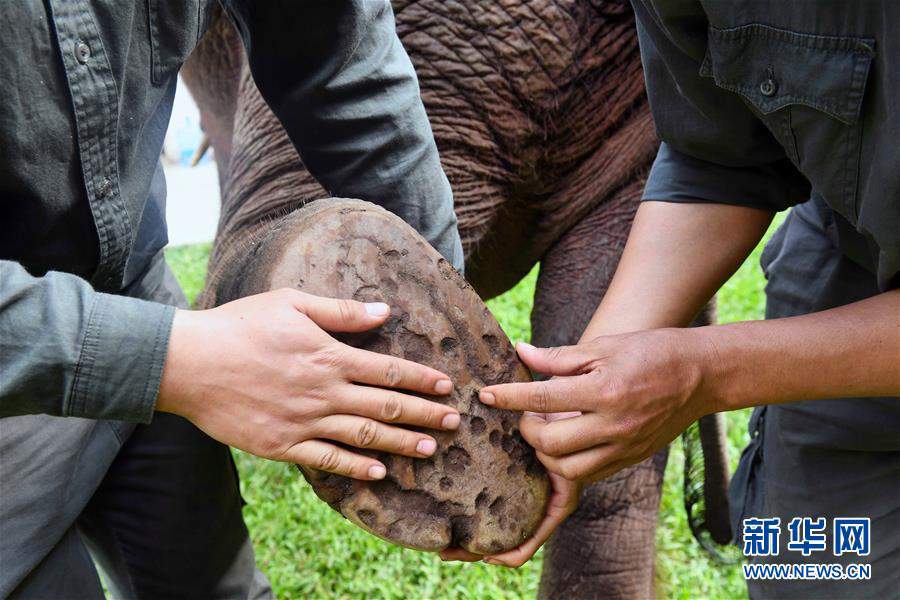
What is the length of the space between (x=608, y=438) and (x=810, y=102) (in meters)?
0.46

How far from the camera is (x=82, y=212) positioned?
1220 mm

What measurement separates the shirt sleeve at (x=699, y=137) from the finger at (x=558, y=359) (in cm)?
36

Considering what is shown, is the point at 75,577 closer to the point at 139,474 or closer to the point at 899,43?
the point at 139,474

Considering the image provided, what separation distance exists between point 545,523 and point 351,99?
2.21 ft

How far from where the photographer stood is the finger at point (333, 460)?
3.67 ft

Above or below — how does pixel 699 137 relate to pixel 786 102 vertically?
below

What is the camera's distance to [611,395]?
3.93ft

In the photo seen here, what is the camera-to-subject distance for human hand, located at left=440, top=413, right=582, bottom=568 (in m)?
1.28

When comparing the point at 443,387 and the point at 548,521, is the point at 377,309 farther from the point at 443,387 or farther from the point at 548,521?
the point at 548,521

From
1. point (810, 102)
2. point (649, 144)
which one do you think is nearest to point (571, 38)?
point (649, 144)

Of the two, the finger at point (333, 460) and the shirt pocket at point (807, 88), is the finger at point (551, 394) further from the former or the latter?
the shirt pocket at point (807, 88)

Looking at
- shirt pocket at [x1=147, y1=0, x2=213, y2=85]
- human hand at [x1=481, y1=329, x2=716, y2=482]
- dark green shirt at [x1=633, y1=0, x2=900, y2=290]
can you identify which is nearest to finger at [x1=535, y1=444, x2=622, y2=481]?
human hand at [x1=481, y1=329, x2=716, y2=482]

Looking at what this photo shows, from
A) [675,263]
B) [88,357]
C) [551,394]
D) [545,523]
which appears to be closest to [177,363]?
[88,357]

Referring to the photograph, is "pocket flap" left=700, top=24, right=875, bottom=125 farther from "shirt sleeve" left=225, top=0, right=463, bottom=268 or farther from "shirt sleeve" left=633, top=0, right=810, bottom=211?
"shirt sleeve" left=225, top=0, right=463, bottom=268
